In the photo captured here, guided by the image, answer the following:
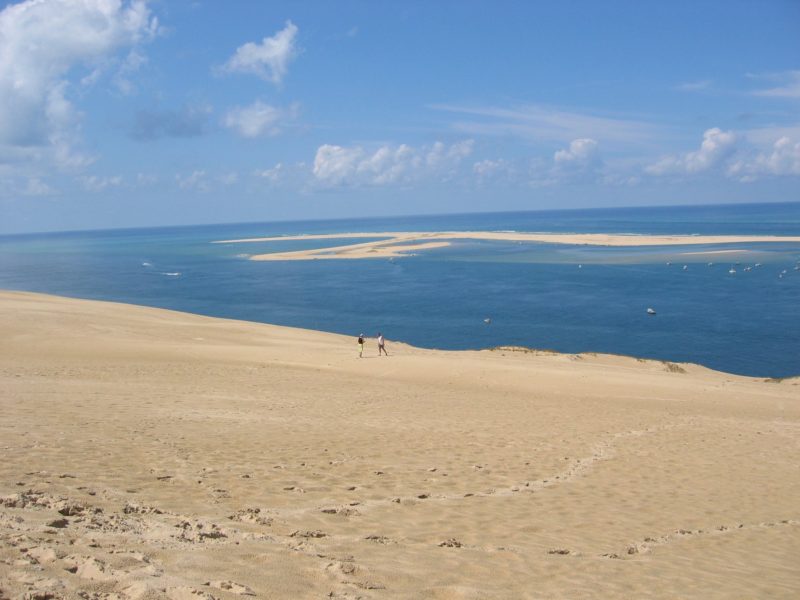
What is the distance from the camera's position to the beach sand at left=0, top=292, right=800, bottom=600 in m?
6.04

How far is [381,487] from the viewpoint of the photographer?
988 cm

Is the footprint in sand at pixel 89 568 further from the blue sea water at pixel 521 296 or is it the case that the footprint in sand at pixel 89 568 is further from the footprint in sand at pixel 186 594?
the blue sea water at pixel 521 296

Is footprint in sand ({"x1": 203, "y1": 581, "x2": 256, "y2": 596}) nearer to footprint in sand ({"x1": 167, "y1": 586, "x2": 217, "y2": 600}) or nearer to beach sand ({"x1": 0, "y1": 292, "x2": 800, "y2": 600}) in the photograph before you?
beach sand ({"x1": 0, "y1": 292, "x2": 800, "y2": 600})

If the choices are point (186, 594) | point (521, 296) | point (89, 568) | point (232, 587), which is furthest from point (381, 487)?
point (521, 296)

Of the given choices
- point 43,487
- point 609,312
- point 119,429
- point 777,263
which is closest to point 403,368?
point 119,429

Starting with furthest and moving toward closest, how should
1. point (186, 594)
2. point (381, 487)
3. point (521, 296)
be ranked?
point (521, 296) → point (381, 487) → point (186, 594)

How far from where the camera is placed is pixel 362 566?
6312 mm

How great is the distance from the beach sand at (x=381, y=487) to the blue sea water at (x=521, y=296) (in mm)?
21949

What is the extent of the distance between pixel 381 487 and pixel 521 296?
55.2m

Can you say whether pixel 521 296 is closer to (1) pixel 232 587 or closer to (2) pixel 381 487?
(2) pixel 381 487

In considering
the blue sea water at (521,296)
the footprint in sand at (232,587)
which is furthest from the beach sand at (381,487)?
the blue sea water at (521,296)

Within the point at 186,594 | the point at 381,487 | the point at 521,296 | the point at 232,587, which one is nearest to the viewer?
the point at 186,594

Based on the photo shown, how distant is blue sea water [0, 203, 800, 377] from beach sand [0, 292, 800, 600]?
21.9m

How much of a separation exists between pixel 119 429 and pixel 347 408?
6.56 metres
